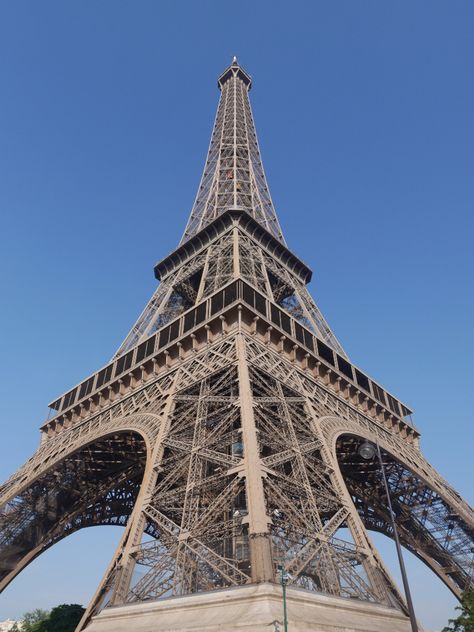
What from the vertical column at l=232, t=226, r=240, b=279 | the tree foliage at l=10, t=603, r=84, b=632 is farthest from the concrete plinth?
the tree foliage at l=10, t=603, r=84, b=632

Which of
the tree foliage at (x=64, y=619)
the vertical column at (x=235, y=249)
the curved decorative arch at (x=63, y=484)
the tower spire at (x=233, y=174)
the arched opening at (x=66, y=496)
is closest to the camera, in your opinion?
the curved decorative arch at (x=63, y=484)

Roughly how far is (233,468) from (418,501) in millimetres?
19551

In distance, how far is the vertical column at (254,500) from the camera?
40.7 ft

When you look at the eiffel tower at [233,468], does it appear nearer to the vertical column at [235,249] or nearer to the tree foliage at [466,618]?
the vertical column at [235,249]

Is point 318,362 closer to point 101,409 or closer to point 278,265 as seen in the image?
point 101,409

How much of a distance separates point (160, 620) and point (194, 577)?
6.34ft

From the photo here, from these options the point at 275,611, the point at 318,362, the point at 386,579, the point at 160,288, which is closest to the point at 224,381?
the point at 318,362

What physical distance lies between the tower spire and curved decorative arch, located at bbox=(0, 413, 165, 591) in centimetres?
2174

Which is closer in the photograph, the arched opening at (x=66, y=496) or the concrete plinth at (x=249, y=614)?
the concrete plinth at (x=249, y=614)

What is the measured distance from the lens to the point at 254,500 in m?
14.1

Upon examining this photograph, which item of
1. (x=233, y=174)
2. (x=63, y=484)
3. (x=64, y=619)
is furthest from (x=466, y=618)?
(x=233, y=174)

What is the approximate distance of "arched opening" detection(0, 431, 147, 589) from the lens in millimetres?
27359

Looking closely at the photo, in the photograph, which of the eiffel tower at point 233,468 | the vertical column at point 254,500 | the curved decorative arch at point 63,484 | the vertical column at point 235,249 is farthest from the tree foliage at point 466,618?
the vertical column at point 235,249

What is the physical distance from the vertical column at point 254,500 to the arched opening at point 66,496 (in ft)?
33.5
